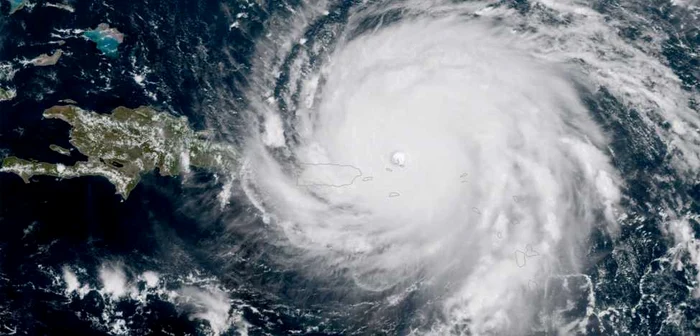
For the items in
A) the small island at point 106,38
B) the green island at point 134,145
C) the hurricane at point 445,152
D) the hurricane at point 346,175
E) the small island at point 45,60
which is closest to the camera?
the hurricane at point 346,175

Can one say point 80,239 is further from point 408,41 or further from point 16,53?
point 408,41

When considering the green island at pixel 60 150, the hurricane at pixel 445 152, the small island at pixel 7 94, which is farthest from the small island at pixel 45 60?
the hurricane at pixel 445 152

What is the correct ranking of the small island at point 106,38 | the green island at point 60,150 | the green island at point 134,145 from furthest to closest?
the small island at point 106,38 → the green island at point 134,145 → the green island at point 60,150

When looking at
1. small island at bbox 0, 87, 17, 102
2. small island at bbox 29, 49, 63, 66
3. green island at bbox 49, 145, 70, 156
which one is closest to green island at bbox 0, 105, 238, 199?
green island at bbox 49, 145, 70, 156

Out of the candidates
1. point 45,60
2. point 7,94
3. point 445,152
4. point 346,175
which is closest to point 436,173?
point 445,152

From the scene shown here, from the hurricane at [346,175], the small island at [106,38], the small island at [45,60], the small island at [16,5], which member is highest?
the small island at [16,5]

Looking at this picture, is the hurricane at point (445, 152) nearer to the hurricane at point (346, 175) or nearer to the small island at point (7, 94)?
the hurricane at point (346, 175)

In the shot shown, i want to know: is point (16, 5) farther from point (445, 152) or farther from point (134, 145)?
point (445, 152)
